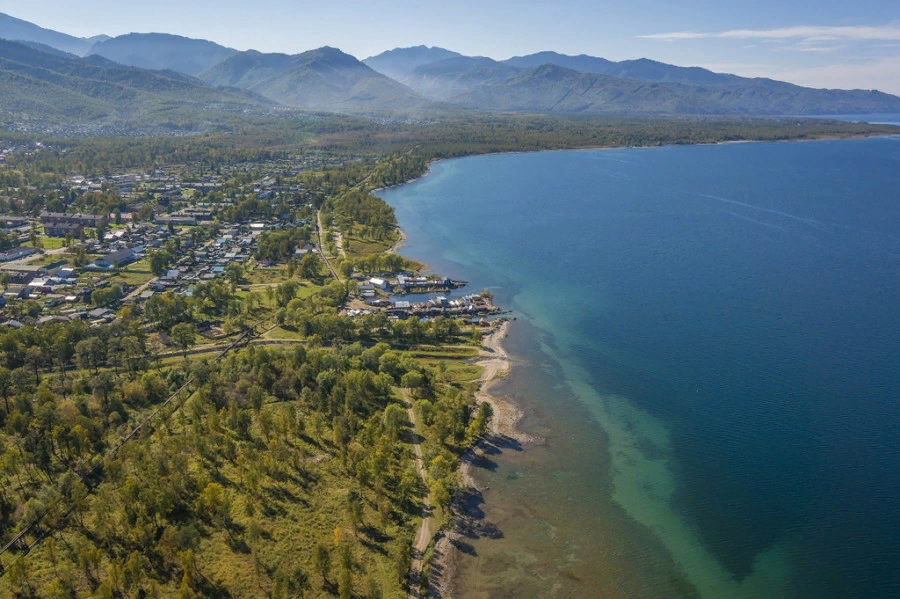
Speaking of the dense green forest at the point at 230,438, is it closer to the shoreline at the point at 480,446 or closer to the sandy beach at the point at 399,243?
the shoreline at the point at 480,446

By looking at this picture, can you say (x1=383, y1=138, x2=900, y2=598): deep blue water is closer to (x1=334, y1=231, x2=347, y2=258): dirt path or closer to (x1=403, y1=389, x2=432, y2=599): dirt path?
(x1=403, y1=389, x2=432, y2=599): dirt path

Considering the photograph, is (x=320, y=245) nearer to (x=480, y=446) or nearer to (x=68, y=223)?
(x=68, y=223)

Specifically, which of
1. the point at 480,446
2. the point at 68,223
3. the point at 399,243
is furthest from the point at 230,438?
the point at 68,223

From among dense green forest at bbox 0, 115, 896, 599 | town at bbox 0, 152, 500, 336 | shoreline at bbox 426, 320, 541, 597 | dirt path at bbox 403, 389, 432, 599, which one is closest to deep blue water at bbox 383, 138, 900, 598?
shoreline at bbox 426, 320, 541, 597

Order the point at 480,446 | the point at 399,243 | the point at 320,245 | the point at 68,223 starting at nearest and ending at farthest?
the point at 480,446 < the point at 320,245 < the point at 68,223 < the point at 399,243

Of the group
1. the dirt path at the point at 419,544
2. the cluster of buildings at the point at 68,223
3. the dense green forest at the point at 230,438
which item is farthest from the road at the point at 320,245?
the dirt path at the point at 419,544
